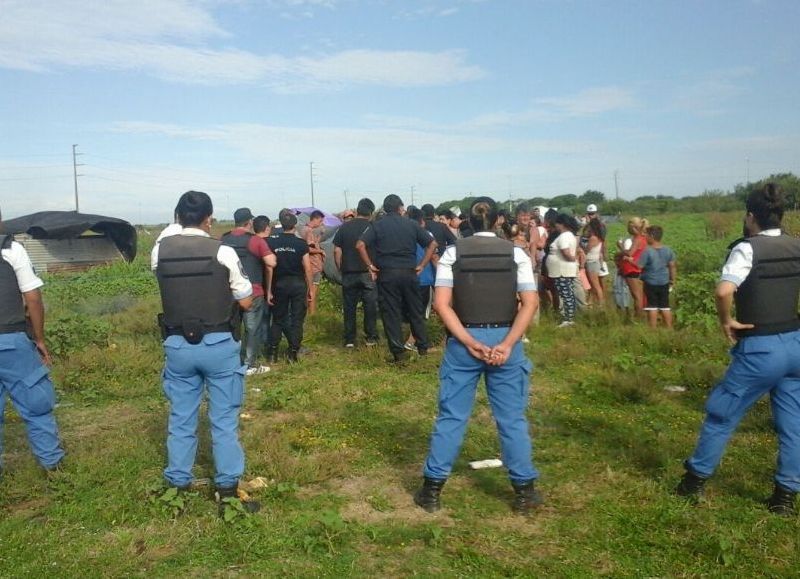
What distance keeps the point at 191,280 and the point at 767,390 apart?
11.6 ft

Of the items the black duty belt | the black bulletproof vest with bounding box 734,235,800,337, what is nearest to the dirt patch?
the black duty belt

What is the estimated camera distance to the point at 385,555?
3805 millimetres

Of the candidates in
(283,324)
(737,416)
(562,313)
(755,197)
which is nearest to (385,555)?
(737,416)

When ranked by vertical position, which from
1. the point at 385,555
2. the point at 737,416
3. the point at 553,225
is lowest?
the point at 385,555

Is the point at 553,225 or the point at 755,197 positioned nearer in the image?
the point at 755,197

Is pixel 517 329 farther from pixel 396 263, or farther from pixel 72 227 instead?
pixel 72 227

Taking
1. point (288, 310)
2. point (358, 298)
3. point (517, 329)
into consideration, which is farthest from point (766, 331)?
point (358, 298)

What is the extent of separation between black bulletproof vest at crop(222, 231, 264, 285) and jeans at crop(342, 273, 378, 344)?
153 cm

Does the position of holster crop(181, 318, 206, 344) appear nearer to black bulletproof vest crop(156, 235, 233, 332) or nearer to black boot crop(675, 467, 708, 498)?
black bulletproof vest crop(156, 235, 233, 332)

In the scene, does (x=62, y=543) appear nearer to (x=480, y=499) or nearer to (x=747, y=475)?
(x=480, y=499)

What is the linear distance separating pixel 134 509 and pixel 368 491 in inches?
59.4

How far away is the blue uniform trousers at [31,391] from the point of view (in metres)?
4.50

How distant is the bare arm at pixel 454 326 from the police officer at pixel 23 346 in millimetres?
2632

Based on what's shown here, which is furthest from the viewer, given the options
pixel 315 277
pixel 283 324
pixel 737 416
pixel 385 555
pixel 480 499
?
pixel 315 277
